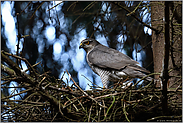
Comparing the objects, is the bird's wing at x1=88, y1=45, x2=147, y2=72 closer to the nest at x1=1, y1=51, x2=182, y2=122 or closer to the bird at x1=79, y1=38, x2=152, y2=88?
the bird at x1=79, y1=38, x2=152, y2=88

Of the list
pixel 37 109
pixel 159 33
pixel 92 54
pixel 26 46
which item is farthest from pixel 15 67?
pixel 26 46

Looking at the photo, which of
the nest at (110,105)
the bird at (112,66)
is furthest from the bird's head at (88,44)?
the nest at (110,105)

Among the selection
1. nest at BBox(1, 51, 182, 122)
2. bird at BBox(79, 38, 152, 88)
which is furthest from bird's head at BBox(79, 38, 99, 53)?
nest at BBox(1, 51, 182, 122)

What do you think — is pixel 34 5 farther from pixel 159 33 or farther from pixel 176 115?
pixel 176 115

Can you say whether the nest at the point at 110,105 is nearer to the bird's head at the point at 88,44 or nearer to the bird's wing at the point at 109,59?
the bird's wing at the point at 109,59

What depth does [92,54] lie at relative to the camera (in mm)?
2707

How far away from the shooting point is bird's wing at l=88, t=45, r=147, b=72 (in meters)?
2.33

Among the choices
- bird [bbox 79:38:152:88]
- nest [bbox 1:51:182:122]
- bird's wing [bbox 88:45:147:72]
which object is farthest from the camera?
bird's wing [bbox 88:45:147:72]

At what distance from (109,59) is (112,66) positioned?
7.0 inches

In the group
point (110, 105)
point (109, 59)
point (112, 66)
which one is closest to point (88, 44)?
point (109, 59)

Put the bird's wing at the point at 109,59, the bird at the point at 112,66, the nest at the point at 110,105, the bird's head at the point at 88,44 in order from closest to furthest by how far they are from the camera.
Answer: the nest at the point at 110,105, the bird at the point at 112,66, the bird's wing at the point at 109,59, the bird's head at the point at 88,44

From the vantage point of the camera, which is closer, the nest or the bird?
the nest

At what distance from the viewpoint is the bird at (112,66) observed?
2209 mm

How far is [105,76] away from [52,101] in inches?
44.5
